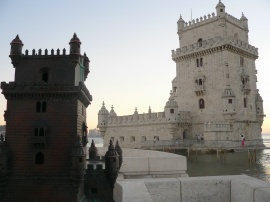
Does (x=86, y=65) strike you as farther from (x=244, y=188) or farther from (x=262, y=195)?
(x=262, y=195)

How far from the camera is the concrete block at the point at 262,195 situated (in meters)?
5.84

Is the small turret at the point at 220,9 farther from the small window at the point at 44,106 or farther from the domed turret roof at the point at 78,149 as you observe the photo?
the domed turret roof at the point at 78,149

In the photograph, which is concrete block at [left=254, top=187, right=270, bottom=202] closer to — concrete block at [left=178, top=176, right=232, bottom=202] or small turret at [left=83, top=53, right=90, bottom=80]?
concrete block at [left=178, top=176, right=232, bottom=202]

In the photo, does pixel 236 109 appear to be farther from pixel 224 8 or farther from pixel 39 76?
pixel 39 76

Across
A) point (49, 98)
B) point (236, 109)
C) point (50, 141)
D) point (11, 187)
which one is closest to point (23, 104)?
point (49, 98)

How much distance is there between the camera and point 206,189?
7.63 meters

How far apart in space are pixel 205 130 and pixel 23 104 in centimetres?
3057

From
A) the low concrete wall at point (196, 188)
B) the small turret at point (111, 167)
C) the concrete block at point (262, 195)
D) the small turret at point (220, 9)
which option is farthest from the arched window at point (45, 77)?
the small turret at point (220, 9)

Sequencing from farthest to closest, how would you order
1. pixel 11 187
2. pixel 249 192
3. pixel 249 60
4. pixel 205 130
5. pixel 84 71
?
pixel 249 60, pixel 205 130, pixel 84 71, pixel 11 187, pixel 249 192

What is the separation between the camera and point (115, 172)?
11.1m

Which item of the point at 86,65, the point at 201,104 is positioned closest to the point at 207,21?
the point at 201,104

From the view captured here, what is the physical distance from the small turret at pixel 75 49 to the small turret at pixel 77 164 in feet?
11.3

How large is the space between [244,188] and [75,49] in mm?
8076

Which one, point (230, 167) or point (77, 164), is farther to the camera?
point (230, 167)
